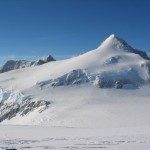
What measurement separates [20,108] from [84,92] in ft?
57.3

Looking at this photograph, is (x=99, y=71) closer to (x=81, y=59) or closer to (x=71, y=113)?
(x=81, y=59)

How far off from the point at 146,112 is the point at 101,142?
161 ft

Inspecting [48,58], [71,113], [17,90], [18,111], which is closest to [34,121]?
[71,113]

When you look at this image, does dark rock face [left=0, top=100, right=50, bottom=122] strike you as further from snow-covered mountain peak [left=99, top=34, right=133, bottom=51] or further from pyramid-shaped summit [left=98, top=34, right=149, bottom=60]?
snow-covered mountain peak [left=99, top=34, right=133, bottom=51]

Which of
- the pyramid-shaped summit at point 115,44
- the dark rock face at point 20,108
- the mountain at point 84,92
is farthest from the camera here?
the pyramid-shaped summit at point 115,44

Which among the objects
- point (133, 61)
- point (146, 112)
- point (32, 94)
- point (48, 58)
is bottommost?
point (146, 112)

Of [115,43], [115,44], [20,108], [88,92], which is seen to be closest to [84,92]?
[88,92]

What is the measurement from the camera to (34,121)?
82.9 metres

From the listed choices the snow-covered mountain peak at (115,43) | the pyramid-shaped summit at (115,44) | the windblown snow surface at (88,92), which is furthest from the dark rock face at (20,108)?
the snow-covered mountain peak at (115,43)

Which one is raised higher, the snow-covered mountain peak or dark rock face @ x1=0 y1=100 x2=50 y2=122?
the snow-covered mountain peak

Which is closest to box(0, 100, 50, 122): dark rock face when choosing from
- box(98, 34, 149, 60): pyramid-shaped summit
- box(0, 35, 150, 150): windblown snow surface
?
box(0, 35, 150, 150): windblown snow surface

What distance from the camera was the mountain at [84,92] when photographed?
78.6 m

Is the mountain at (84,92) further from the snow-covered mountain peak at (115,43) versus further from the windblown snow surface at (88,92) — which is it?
the snow-covered mountain peak at (115,43)

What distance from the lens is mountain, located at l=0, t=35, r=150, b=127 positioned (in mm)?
78625
